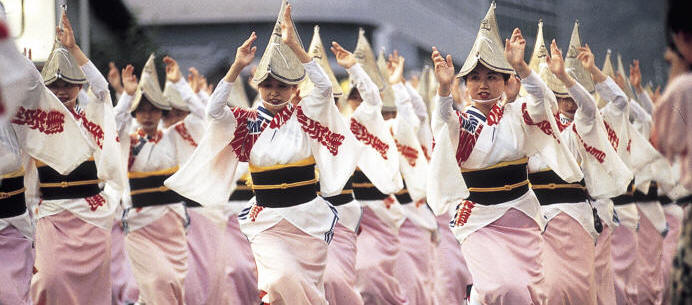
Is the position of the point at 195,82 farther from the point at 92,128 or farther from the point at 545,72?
the point at 545,72

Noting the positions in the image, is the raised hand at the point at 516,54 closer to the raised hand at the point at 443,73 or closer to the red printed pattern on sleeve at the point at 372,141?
the raised hand at the point at 443,73

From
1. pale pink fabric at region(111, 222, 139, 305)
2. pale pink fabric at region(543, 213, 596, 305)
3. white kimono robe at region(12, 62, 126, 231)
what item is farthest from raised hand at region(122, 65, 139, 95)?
pale pink fabric at region(543, 213, 596, 305)

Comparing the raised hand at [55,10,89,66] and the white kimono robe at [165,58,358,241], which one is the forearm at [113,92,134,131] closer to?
the raised hand at [55,10,89,66]

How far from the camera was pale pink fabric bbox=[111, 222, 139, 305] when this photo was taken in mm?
9102

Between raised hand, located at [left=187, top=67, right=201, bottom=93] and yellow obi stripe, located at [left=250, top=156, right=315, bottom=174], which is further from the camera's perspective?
raised hand, located at [left=187, top=67, right=201, bottom=93]

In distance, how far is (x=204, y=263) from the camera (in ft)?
30.8

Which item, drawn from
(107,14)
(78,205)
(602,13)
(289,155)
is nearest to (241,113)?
(289,155)

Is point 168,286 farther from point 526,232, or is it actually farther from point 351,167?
point 526,232

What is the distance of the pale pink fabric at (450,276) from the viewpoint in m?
9.09

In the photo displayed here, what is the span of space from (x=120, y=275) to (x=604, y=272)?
420cm

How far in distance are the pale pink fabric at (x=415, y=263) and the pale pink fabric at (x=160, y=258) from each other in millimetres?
1880

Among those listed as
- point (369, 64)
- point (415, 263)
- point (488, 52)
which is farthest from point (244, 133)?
point (415, 263)

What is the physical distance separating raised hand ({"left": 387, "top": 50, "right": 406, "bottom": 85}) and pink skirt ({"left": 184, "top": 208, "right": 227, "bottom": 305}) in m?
2.20

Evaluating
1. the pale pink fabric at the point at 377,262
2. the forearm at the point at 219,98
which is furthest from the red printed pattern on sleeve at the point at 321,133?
the pale pink fabric at the point at 377,262
